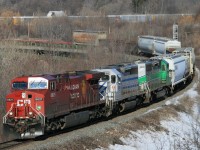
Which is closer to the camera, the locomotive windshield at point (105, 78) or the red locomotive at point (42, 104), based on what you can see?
the red locomotive at point (42, 104)

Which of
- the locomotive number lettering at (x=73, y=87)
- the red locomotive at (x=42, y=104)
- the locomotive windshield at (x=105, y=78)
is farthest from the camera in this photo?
the locomotive windshield at (x=105, y=78)

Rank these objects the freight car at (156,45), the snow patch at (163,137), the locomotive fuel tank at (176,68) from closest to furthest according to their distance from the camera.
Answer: the snow patch at (163,137)
the locomotive fuel tank at (176,68)
the freight car at (156,45)

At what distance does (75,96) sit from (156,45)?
1585 inches

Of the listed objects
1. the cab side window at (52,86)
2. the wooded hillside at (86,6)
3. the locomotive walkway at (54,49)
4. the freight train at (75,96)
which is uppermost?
the wooded hillside at (86,6)

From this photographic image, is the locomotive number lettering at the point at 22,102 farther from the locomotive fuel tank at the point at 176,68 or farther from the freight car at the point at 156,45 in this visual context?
the freight car at the point at 156,45

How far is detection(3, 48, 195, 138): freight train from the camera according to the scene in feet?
60.2

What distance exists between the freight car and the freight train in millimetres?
25599

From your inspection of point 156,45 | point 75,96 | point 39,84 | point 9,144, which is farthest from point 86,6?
point 9,144

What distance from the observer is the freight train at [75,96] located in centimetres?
1834

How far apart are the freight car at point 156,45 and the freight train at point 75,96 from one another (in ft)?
84.0

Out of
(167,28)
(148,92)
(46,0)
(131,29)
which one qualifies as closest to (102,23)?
(131,29)

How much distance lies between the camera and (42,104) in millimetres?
18328

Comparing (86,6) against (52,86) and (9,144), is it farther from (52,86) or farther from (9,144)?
(9,144)

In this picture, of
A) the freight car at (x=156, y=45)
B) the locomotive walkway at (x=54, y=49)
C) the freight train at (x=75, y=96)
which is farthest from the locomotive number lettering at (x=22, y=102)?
the freight car at (x=156, y=45)
